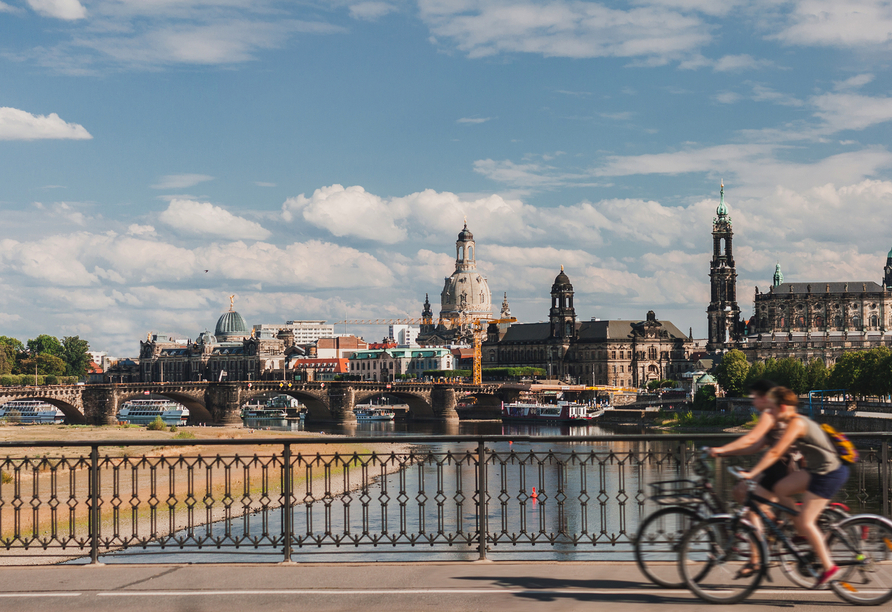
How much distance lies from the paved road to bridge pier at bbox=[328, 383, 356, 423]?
110247 millimetres

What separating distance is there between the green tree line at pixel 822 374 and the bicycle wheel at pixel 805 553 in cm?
6756

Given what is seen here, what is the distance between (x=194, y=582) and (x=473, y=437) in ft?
11.8

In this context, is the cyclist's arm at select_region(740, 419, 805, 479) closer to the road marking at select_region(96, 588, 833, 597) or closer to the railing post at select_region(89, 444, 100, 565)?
the road marking at select_region(96, 588, 833, 597)

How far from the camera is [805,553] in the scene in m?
10.3

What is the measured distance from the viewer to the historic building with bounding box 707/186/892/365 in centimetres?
18100

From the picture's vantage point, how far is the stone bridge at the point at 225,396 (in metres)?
108

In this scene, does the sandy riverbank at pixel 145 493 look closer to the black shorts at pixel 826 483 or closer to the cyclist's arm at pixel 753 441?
the cyclist's arm at pixel 753 441

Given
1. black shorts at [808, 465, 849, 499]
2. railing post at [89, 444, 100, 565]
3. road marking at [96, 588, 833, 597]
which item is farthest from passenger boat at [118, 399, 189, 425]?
black shorts at [808, 465, 849, 499]

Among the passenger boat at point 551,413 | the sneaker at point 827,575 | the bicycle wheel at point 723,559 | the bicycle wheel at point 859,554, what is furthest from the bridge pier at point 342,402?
the sneaker at point 827,575

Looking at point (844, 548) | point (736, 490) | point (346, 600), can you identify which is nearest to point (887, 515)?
point (844, 548)

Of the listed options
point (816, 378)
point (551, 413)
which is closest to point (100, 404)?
point (551, 413)

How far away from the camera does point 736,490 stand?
10.3m

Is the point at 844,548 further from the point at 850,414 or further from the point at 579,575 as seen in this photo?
the point at 850,414

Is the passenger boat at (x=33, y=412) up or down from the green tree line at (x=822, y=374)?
down
